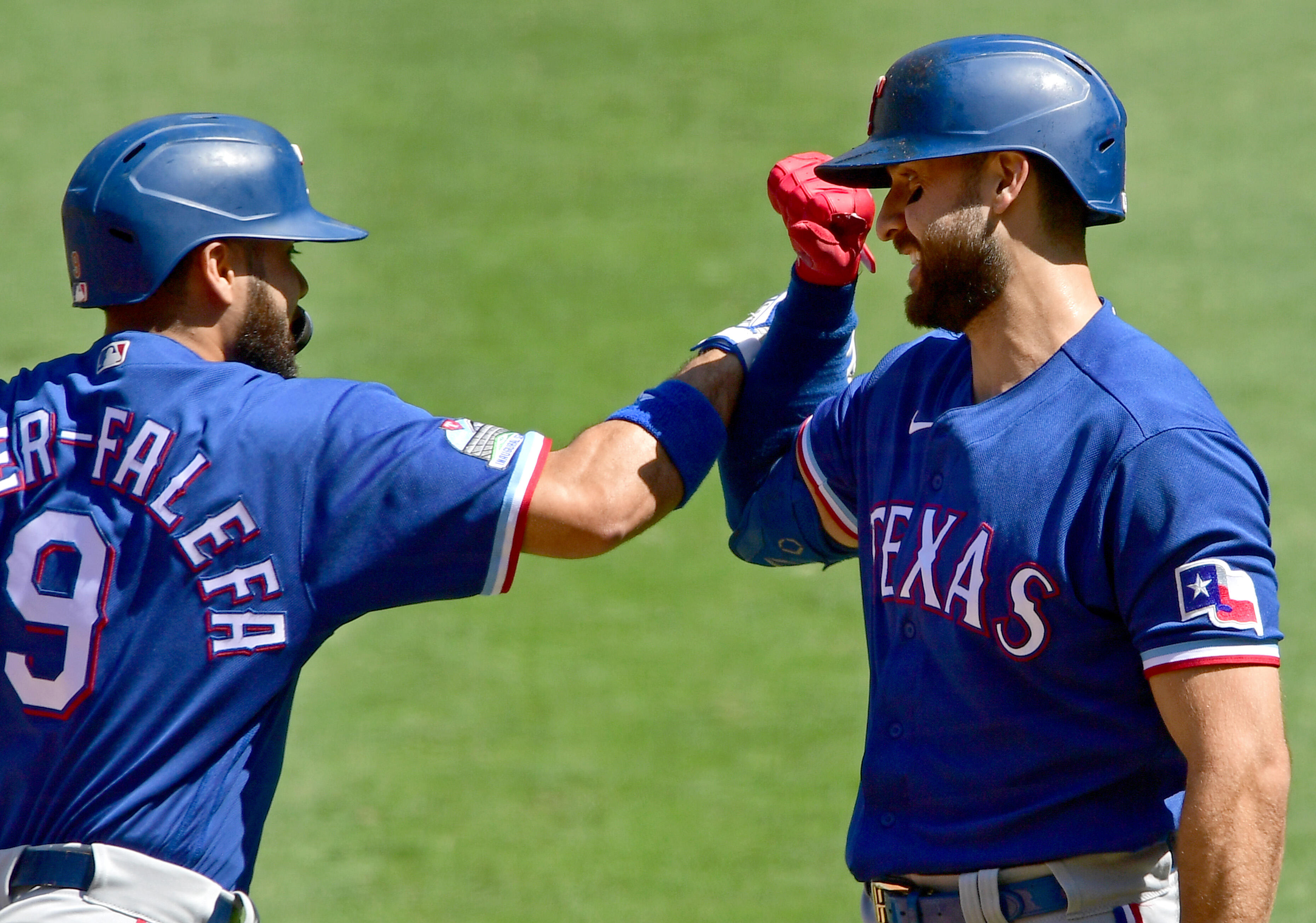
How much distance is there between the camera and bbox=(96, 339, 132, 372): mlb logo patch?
9.87ft

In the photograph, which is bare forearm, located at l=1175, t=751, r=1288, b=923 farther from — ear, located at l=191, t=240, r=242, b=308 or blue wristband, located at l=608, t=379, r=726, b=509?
ear, located at l=191, t=240, r=242, b=308

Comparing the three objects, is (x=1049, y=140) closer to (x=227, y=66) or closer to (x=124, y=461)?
(x=124, y=461)

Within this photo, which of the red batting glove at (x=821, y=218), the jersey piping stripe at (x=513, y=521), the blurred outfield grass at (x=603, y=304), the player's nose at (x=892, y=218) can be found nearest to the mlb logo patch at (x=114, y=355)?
the jersey piping stripe at (x=513, y=521)

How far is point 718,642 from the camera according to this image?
22.3 ft

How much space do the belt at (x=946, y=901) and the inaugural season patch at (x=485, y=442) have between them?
1.10 metres

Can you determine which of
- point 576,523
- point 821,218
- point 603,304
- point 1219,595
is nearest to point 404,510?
point 576,523

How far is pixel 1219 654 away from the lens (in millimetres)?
2502

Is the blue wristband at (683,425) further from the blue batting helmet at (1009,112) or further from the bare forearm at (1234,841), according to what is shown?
the bare forearm at (1234,841)

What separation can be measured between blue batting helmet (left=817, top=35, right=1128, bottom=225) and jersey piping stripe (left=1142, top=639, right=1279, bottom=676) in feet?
3.01

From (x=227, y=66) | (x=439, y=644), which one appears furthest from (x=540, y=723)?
(x=227, y=66)

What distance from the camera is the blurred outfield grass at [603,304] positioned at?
5773 mm

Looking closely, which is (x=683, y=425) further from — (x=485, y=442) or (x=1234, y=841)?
(x=1234, y=841)

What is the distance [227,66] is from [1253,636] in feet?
31.6

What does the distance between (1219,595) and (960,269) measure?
82 centimetres
